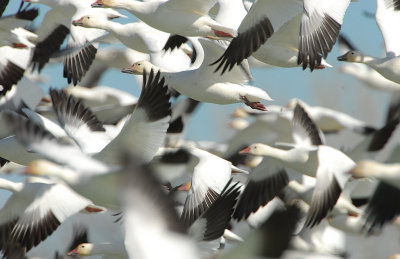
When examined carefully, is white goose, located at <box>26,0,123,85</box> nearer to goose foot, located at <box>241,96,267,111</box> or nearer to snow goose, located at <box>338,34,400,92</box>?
goose foot, located at <box>241,96,267,111</box>

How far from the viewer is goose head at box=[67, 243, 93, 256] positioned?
8688 millimetres

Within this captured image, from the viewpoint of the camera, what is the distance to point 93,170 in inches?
224

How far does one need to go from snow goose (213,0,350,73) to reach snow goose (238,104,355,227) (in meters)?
0.86

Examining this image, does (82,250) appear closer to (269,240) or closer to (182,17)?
(182,17)

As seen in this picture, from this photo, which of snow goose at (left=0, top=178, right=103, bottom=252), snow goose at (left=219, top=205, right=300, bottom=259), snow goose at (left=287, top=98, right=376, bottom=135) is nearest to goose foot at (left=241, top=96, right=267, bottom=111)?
snow goose at (left=0, top=178, right=103, bottom=252)

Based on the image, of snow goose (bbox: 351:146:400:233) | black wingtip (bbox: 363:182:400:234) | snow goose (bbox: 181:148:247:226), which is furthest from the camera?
snow goose (bbox: 181:148:247:226)

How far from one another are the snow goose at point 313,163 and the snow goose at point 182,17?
1.34m

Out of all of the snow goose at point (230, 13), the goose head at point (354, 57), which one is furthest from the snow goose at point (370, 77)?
the snow goose at point (230, 13)

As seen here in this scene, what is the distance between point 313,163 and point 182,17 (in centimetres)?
173

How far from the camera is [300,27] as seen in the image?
24.2 ft

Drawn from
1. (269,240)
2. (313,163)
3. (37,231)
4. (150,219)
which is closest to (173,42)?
(313,163)

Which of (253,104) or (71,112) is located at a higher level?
(253,104)

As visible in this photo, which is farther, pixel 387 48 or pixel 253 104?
pixel 387 48


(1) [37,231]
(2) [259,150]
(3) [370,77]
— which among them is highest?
(2) [259,150]
